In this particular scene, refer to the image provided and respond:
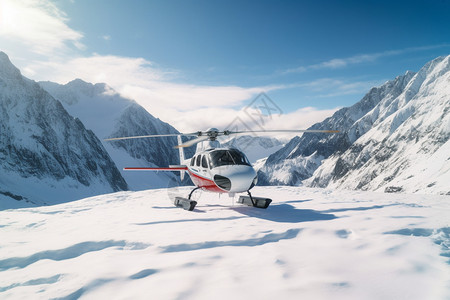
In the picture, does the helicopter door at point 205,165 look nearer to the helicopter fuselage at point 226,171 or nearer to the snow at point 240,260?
the helicopter fuselage at point 226,171

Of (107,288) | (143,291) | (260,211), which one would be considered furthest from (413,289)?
(260,211)

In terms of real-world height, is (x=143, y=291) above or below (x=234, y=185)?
below

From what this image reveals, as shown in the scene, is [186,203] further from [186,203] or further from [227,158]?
[227,158]

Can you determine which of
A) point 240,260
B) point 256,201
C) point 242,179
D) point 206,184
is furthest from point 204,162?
point 240,260

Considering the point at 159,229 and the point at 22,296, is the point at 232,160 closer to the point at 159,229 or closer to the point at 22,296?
the point at 159,229

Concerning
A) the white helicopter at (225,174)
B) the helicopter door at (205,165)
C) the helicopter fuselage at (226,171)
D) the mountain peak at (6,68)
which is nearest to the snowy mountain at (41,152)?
the mountain peak at (6,68)
